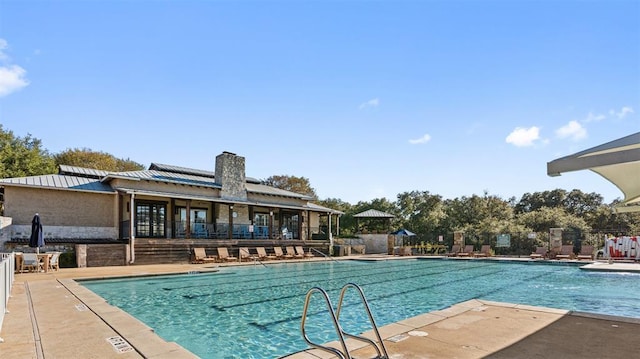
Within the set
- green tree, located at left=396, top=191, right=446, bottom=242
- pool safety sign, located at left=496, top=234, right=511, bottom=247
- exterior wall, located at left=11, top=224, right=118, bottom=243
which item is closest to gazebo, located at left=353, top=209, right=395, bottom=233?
green tree, located at left=396, top=191, right=446, bottom=242

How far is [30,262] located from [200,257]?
6.50m

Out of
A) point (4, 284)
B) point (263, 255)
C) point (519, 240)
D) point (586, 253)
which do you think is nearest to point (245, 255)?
point (263, 255)

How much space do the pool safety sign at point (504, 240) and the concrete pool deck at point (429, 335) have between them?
65.6ft

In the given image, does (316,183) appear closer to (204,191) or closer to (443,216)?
(443,216)

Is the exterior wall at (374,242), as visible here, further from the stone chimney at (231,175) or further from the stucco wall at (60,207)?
the stucco wall at (60,207)

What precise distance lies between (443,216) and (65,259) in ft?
85.5

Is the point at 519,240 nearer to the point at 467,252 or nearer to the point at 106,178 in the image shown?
the point at 467,252

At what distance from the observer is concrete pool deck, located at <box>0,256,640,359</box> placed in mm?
3967

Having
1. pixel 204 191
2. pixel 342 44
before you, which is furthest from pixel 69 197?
pixel 342 44

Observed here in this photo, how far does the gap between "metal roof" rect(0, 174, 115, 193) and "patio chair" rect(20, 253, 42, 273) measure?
476 centimetres

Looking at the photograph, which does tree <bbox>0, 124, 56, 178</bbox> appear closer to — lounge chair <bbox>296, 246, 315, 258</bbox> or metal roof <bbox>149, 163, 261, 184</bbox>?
metal roof <bbox>149, 163, 261, 184</bbox>

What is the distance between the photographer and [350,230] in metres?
34.5

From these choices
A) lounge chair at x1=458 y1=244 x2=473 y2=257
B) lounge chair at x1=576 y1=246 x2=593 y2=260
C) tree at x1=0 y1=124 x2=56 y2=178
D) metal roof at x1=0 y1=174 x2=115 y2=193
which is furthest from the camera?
tree at x1=0 y1=124 x2=56 y2=178

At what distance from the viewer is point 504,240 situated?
24.4 m
